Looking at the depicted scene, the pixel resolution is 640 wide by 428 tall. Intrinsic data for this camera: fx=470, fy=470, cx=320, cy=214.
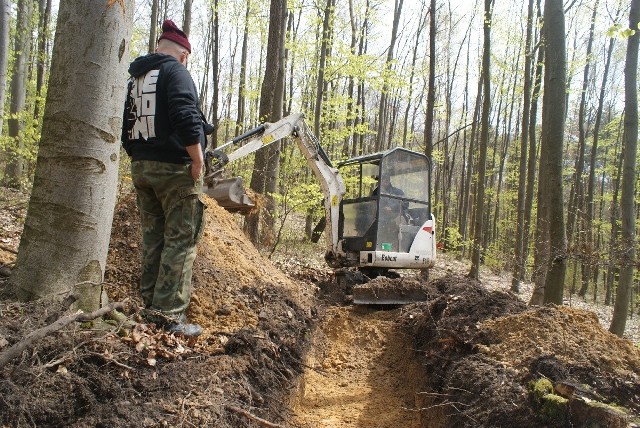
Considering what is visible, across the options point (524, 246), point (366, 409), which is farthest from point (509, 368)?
point (524, 246)

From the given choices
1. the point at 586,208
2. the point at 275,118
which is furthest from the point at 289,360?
the point at 586,208

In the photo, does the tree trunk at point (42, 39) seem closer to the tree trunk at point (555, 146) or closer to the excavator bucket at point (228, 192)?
the excavator bucket at point (228, 192)

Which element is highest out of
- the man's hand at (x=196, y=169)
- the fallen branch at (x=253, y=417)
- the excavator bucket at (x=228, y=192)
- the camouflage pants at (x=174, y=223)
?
the excavator bucket at (x=228, y=192)

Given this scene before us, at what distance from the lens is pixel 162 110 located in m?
3.30

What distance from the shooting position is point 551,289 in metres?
6.57

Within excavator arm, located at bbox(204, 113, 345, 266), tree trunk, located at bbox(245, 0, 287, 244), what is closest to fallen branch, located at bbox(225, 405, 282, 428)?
excavator arm, located at bbox(204, 113, 345, 266)

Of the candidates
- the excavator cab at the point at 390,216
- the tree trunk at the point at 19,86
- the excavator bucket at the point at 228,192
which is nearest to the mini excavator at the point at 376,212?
the excavator cab at the point at 390,216

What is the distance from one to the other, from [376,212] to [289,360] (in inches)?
188

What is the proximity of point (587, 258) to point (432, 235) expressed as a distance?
4.29 meters

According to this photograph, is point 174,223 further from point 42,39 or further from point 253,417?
point 42,39

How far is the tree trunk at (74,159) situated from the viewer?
2.50m

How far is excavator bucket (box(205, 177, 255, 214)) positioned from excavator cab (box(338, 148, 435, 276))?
A: 2362 mm

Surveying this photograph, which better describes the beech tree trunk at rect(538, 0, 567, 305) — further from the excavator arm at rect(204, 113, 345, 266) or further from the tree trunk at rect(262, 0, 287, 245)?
the tree trunk at rect(262, 0, 287, 245)

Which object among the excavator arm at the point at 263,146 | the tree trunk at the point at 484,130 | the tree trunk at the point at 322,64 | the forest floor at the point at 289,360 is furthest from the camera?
the tree trunk at the point at 322,64
